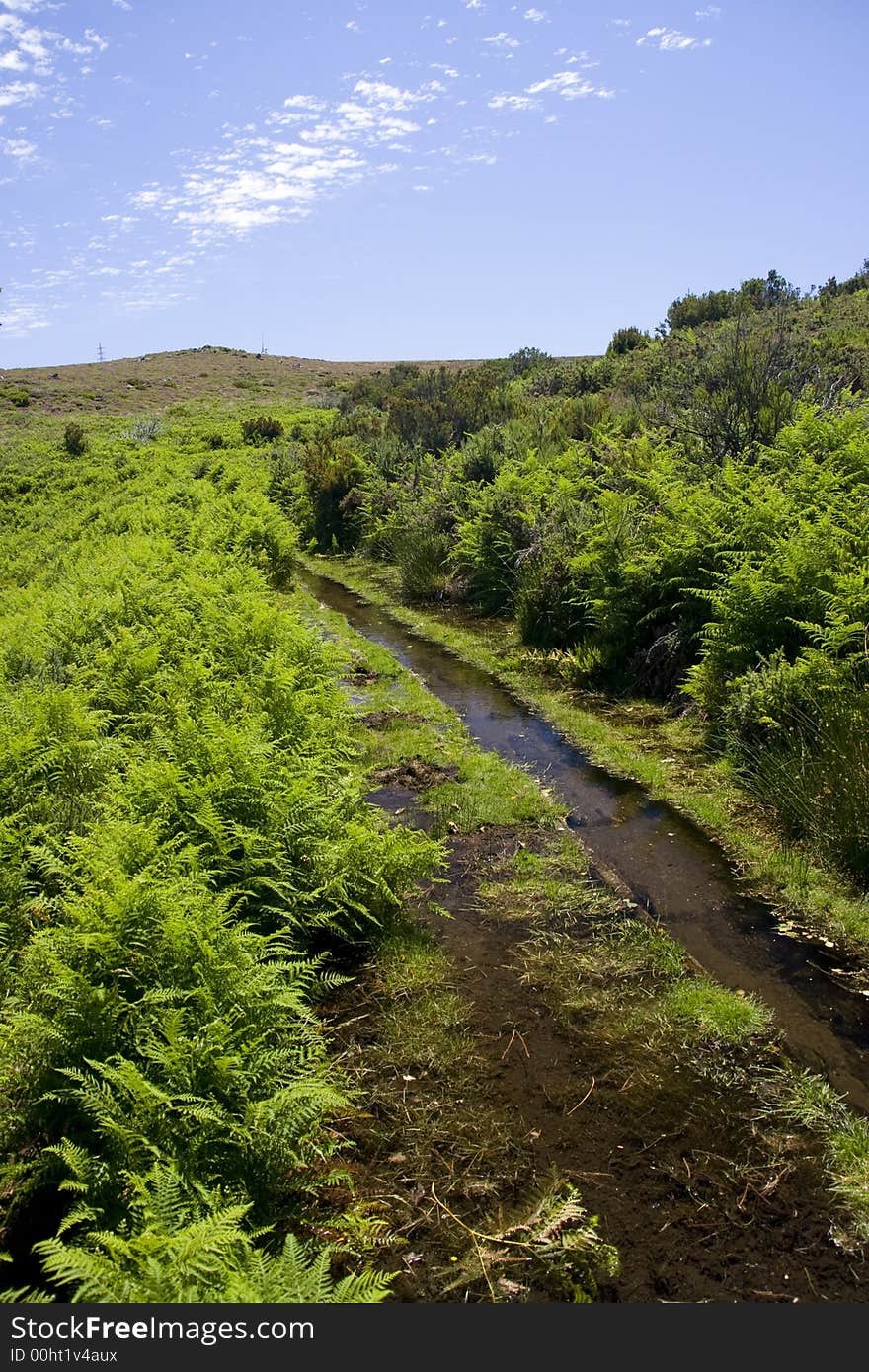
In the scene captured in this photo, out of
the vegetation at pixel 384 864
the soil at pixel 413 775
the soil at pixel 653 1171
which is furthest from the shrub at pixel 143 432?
the soil at pixel 653 1171

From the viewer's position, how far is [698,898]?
6.12 metres

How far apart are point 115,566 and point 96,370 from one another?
2539 inches

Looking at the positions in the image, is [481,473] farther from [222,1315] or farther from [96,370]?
[96,370]

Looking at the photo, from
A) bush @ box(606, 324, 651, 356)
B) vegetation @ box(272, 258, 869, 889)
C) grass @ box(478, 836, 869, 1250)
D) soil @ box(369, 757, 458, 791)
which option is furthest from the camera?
bush @ box(606, 324, 651, 356)

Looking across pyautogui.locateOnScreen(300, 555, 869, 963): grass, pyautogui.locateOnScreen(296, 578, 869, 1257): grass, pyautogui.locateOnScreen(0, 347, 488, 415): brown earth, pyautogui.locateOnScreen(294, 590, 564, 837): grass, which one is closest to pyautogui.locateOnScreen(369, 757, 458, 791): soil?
pyautogui.locateOnScreen(294, 590, 564, 837): grass

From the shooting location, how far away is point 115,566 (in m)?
15.0

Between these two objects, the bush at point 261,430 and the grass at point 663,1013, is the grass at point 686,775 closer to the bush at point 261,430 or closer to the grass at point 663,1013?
the grass at point 663,1013

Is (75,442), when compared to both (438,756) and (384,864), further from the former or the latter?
(384,864)

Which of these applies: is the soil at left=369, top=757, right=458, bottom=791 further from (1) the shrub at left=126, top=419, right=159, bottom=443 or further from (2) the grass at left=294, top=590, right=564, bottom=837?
(1) the shrub at left=126, top=419, right=159, bottom=443

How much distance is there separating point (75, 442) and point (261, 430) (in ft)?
29.3

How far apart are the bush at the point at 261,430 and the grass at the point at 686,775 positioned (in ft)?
90.5

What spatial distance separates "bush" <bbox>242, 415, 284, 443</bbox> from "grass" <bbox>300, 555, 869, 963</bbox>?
90.5 ft

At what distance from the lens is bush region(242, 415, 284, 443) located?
128ft

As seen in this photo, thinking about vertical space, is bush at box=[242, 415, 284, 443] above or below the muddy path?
above
